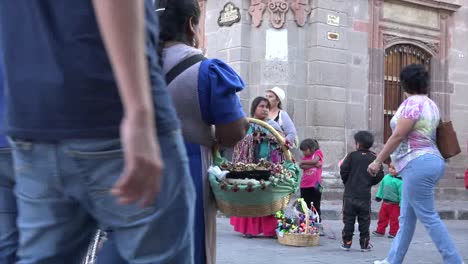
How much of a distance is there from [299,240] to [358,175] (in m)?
1.04

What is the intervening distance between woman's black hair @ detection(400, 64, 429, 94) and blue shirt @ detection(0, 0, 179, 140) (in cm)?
442

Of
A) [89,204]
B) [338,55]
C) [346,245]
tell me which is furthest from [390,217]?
[89,204]

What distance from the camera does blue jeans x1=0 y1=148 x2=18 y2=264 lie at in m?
2.64

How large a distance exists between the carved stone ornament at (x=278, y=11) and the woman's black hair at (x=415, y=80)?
691cm

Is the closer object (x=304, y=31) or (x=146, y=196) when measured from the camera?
(x=146, y=196)

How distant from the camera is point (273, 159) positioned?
23.8 ft

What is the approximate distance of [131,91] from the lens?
4.77ft

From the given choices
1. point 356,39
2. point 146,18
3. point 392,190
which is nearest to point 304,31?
point 356,39

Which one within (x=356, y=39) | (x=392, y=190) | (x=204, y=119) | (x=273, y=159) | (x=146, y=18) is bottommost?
(x=392, y=190)

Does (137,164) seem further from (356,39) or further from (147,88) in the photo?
(356,39)

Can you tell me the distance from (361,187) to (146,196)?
629cm

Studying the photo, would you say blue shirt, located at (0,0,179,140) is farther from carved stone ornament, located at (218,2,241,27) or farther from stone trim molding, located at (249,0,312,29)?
carved stone ornament, located at (218,2,241,27)

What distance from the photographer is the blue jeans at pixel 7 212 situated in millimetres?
Answer: 2637

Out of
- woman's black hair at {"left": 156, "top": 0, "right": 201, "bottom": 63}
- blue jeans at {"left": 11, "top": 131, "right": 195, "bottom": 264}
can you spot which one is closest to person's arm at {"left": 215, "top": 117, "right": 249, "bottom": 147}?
woman's black hair at {"left": 156, "top": 0, "right": 201, "bottom": 63}
